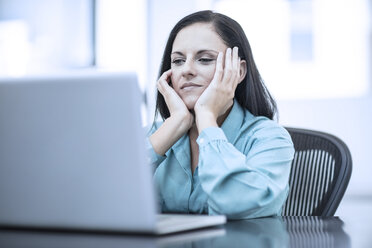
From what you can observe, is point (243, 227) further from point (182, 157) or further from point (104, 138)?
point (182, 157)

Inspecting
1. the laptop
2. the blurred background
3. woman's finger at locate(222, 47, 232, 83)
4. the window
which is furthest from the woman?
the window

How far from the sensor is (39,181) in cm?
69

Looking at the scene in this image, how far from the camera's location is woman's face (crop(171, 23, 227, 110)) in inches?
59.1

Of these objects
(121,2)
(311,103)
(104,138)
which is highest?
(121,2)

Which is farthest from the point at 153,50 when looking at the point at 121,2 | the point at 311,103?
the point at 311,103

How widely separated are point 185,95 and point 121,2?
9.04 ft

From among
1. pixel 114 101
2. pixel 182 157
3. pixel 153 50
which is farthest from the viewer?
pixel 153 50

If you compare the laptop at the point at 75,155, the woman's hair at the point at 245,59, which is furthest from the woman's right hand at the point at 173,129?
the laptop at the point at 75,155

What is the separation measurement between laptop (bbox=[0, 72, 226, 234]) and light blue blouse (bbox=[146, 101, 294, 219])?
17.9 inches

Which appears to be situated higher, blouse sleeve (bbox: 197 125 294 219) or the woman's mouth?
the woman's mouth

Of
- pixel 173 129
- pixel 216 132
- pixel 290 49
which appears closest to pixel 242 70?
pixel 173 129

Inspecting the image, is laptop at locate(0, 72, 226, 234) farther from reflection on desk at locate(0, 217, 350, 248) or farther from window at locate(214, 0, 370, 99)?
window at locate(214, 0, 370, 99)

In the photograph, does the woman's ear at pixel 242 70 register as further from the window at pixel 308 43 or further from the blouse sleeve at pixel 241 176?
the window at pixel 308 43

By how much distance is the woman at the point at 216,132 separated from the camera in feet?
3.68
